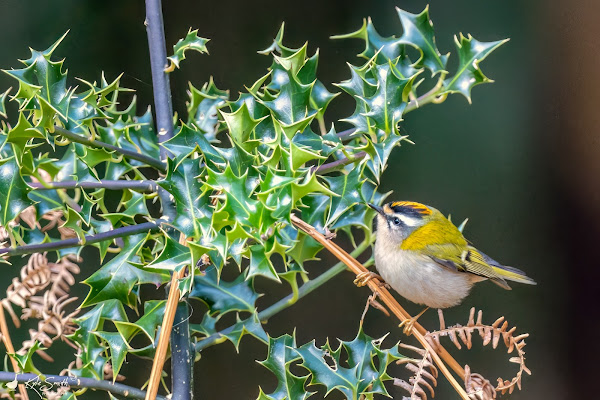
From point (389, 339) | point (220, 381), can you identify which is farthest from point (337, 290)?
point (220, 381)

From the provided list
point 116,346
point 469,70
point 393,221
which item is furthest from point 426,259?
point 116,346

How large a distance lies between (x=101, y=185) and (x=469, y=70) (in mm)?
440

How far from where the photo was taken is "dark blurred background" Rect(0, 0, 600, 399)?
161cm

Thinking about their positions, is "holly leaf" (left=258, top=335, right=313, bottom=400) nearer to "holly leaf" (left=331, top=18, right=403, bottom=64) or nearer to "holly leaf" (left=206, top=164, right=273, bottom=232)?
"holly leaf" (left=206, top=164, right=273, bottom=232)

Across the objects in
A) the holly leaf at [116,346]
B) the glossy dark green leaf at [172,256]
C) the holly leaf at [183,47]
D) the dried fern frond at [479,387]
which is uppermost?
the holly leaf at [183,47]

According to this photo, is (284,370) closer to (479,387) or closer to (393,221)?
(479,387)

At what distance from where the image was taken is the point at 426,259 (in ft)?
3.60

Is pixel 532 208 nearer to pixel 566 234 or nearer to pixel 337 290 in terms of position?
pixel 566 234

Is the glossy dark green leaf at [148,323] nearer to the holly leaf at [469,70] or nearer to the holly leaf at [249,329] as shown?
the holly leaf at [249,329]

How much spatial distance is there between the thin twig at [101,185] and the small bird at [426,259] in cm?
38

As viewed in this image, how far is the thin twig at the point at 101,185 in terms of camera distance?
2.17 feet

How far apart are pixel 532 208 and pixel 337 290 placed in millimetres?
515

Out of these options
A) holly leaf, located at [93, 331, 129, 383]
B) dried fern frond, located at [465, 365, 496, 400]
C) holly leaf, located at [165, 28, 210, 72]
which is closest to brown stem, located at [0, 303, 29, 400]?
holly leaf, located at [93, 331, 129, 383]

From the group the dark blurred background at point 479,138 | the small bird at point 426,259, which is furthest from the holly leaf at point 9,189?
the dark blurred background at point 479,138
